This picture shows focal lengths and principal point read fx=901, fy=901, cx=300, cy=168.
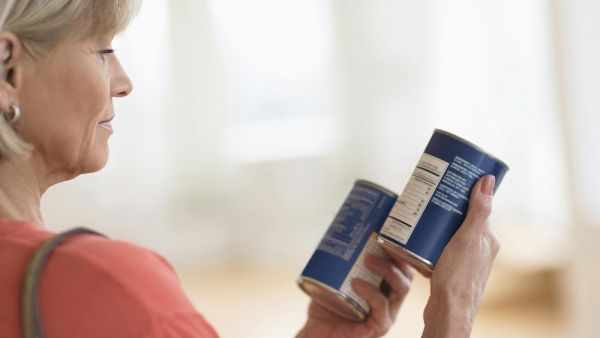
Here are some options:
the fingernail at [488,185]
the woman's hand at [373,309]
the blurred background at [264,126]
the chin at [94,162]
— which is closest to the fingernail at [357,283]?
the woman's hand at [373,309]

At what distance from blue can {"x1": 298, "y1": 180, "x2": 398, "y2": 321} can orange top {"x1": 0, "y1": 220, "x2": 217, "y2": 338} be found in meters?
0.48

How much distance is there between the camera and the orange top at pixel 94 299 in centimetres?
83

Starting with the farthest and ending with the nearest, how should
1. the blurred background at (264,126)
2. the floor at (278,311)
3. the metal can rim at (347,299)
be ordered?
the blurred background at (264,126) < the floor at (278,311) < the metal can rim at (347,299)

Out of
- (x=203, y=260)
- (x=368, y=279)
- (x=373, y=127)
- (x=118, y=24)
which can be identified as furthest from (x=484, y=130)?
(x=118, y=24)

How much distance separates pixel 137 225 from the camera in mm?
5133

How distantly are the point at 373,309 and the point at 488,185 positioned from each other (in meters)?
0.31

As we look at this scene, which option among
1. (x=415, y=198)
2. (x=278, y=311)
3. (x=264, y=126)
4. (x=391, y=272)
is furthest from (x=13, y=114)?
(x=264, y=126)

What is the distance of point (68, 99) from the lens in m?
0.98

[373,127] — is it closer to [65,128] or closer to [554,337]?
[554,337]

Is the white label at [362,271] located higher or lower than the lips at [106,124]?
lower

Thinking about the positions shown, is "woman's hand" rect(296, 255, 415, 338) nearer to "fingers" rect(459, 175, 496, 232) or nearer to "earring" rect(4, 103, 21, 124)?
"fingers" rect(459, 175, 496, 232)

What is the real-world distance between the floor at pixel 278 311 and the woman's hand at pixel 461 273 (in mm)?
2493

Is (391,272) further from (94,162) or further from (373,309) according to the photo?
(94,162)

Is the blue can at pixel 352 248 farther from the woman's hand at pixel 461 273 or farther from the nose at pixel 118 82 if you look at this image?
the nose at pixel 118 82
